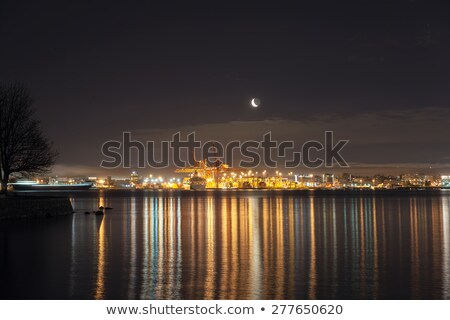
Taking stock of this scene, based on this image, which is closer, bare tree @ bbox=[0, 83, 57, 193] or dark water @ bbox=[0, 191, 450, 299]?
dark water @ bbox=[0, 191, 450, 299]

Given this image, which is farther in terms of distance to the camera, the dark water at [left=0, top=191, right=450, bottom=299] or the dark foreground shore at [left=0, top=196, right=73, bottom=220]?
the dark foreground shore at [left=0, top=196, right=73, bottom=220]

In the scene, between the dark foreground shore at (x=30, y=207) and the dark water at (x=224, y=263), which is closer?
the dark water at (x=224, y=263)

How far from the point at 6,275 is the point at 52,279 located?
1.46 metres

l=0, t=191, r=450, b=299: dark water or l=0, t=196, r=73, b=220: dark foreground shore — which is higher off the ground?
l=0, t=196, r=73, b=220: dark foreground shore

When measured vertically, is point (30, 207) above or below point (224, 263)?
above

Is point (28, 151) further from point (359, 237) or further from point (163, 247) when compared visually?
point (359, 237)

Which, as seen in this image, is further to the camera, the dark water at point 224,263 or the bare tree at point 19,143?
the bare tree at point 19,143

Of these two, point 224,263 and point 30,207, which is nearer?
point 224,263

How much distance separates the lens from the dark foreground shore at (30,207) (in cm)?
Answer: 3278

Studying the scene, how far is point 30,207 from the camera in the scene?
35.0 metres

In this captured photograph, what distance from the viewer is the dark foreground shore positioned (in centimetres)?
3278

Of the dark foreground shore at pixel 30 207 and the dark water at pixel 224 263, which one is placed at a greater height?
the dark foreground shore at pixel 30 207
